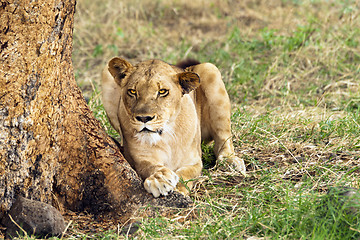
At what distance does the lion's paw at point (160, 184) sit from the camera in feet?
11.4

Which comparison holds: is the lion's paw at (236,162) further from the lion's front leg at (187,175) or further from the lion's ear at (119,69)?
the lion's ear at (119,69)

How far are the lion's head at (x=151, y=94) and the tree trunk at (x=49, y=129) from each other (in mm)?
279

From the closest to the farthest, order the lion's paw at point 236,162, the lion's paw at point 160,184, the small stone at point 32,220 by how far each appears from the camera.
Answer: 1. the small stone at point 32,220
2. the lion's paw at point 160,184
3. the lion's paw at point 236,162

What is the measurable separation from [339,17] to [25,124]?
6160mm

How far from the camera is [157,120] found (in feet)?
11.8

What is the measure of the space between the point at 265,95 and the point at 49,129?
12.6 ft

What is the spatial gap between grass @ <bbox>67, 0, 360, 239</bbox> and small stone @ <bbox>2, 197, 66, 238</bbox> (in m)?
0.19

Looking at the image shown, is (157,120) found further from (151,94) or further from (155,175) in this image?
(155,175)

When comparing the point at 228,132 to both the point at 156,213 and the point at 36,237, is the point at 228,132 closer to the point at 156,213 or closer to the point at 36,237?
the point at 156,213

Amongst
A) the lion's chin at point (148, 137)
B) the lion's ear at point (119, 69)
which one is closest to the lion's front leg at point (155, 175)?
the lion's chin at point (148, 137)

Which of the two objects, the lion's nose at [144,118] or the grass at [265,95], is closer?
the grass at [265,95]

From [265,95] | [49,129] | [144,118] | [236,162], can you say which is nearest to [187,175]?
[236,162]

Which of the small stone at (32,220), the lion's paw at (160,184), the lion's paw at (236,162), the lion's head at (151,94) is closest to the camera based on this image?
the small stone at (32,220)

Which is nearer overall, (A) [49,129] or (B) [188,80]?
(A) [49,129]
